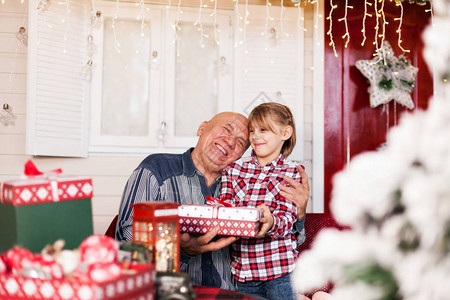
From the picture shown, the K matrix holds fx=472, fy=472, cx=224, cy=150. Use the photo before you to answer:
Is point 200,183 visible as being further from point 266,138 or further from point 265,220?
point 265,220

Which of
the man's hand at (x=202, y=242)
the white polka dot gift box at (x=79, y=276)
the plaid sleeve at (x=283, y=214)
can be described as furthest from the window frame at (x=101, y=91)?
the white polka dot gift box at (x=79, y=276)

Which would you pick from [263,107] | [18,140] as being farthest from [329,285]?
[18,140]

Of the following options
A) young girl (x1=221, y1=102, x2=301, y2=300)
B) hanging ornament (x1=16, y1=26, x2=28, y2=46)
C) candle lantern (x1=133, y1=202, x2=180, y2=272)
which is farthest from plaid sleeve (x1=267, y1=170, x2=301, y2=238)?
hanging ornament (x1=16, y1=26, x2=28, y2=46)

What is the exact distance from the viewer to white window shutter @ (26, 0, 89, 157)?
3102mm

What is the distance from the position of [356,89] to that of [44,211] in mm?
3095

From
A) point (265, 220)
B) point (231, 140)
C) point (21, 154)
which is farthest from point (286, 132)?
point (21, 154)

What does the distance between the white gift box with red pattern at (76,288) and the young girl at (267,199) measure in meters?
1.00

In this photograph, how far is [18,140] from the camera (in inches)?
131

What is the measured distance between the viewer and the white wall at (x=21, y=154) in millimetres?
3303

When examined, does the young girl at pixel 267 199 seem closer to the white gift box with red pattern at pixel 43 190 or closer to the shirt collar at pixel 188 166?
the shirt collar at pixel 188 166

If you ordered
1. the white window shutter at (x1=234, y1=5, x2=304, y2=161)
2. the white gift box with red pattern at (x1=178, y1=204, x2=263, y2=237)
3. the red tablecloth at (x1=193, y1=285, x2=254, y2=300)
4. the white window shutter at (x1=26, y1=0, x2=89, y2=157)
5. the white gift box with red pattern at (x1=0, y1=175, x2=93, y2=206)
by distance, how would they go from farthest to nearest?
1. the white window shutter at (x1=234, y1=5, x2=304, y2=161)
2. the white window shutter at (x1=26, y1=0, x2=89, y2=157)
3. the white gift box with red pattern at (x1=178, y1=204, x2=263, y2=237)
4. the red tablecloth at (x1=193, y1=285, x2=254, y2=300)
5. the white gift box with red pattern at (x1=0, y1=175, x2=93, y2=206)

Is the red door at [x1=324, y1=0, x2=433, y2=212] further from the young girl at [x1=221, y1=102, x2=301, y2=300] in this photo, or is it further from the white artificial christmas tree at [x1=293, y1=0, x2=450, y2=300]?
the white artificial christmas tree at [x1=293, y1=0, x2=450, y2=300]

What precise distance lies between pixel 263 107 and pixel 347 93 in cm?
151

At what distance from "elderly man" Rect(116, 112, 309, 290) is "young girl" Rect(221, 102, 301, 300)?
6 centimetres
